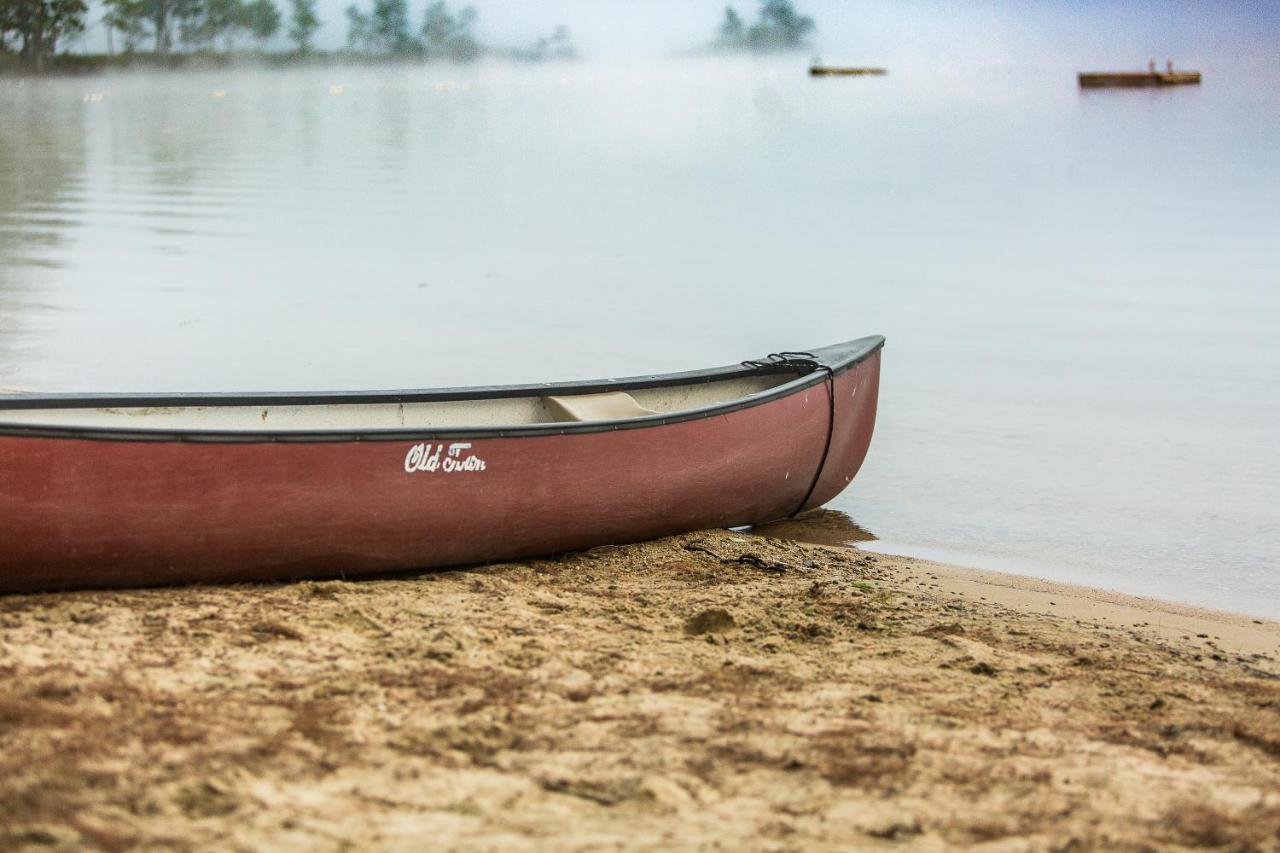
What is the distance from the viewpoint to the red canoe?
525 centimetres

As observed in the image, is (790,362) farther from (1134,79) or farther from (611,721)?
(1134,79)

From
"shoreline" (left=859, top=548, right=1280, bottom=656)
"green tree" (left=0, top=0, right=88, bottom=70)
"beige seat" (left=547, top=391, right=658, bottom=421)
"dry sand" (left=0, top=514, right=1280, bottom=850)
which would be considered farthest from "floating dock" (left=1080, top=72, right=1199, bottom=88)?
"dry sand" (left=0, top=514, right=1280, bottom=850)

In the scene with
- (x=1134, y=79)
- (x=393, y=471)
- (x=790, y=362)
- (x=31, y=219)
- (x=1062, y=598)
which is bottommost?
(x=1062, y=598)

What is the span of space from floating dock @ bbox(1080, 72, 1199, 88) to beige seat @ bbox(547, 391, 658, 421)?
107437 mm

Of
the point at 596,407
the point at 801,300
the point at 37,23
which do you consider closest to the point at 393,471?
the point at 596,407

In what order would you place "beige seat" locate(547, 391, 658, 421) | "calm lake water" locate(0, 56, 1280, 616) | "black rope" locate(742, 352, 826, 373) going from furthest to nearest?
"calm lake water" locate(0, 56, 1280, 616)
"black rope" locate(742, 352, 826, 373)
"beige seat" locate(547, 391, 658, 421)

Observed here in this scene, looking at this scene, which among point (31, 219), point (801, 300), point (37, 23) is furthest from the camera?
point (37, 23)

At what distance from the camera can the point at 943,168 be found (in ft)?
123

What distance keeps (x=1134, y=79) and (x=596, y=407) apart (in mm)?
113162

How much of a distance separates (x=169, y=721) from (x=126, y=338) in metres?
8.74

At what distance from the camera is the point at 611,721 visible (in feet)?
14.1

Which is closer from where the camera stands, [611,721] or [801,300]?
[611,721]

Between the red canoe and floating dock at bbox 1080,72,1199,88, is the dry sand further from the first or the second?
floating dock at bbox 1080,72,1199,88

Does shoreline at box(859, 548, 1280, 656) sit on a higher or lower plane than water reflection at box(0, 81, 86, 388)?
lower
